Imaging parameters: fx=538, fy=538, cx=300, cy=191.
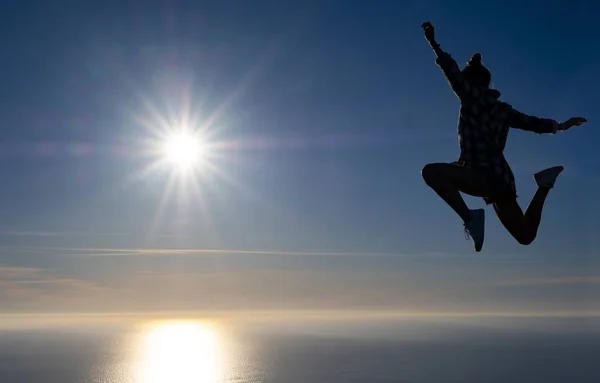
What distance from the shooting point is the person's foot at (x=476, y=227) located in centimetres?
769

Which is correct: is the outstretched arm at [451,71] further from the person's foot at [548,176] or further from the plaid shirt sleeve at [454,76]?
the person's foot at [548,176]

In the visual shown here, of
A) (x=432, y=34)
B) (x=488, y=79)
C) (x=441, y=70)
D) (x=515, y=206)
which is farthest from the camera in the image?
(x=515, y=206)

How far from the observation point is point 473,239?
7.73 metres

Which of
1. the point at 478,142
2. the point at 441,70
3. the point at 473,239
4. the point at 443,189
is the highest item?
the point at 441,70

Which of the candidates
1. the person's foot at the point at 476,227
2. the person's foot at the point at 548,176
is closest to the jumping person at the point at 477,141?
the person's foot at the point at 476,227

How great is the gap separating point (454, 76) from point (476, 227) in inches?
84.8

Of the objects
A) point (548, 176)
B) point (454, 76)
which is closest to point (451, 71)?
point (454, 76)

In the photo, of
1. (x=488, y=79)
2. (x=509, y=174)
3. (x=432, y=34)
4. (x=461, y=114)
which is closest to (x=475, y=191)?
(x=509, y=174)

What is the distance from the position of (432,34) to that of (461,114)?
144cm

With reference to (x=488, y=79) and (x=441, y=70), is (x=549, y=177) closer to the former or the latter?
(x=488, y=79)

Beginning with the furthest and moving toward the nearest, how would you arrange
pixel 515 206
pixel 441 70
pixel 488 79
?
pixel 515 206 < pixel 488 79 < pixel 441 70

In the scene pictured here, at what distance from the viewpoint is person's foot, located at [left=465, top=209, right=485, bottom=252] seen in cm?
769

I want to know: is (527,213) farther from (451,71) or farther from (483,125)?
(451,71)

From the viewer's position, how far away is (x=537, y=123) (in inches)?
327
